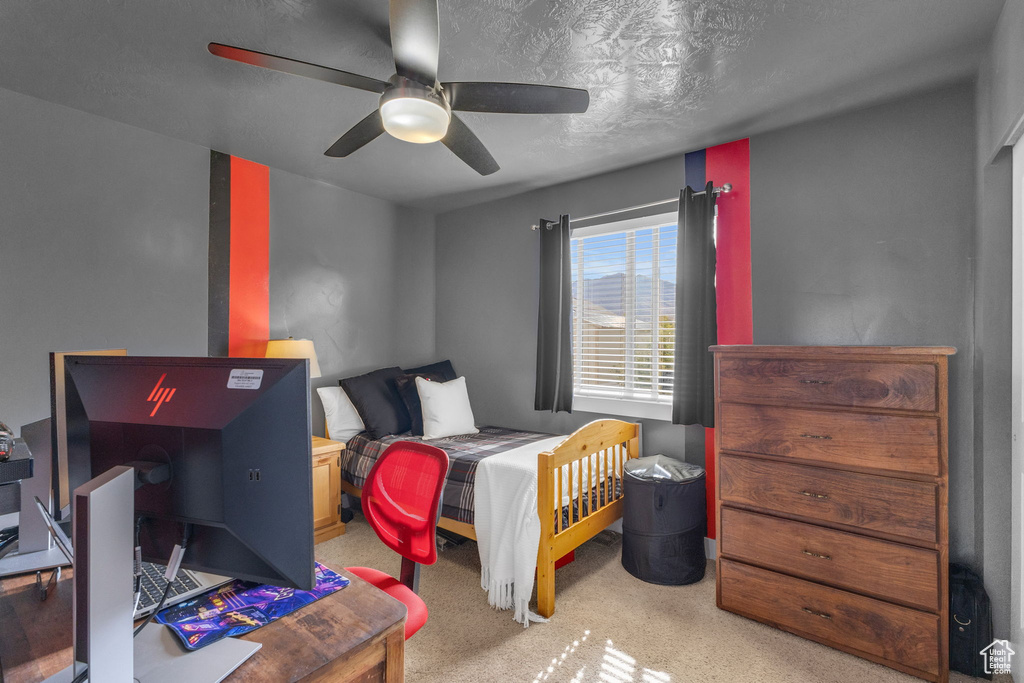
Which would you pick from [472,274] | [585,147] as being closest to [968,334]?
[585,147]

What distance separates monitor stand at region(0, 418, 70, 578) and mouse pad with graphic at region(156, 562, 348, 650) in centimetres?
46

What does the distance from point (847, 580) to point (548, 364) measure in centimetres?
210

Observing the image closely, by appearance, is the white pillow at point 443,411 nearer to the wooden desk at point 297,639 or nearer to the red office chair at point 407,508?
the red office chair at point 407,508

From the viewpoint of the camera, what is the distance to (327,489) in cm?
316

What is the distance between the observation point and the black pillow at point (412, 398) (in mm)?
3652

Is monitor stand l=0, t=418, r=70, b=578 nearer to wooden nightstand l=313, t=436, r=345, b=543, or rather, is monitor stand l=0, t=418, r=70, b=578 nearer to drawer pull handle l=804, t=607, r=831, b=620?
wooden nightstand l=313, t=436, r=345, b=543

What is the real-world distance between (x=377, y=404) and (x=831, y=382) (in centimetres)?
279

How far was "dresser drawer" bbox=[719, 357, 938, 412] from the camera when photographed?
1.87m

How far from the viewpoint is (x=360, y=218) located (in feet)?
13.0

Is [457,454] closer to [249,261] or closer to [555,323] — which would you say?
[555,323]

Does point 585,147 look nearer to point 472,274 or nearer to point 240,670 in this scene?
point 472,274

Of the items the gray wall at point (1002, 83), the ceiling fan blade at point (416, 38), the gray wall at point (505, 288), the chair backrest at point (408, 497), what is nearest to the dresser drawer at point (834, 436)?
the gray wall at point (505, 288)

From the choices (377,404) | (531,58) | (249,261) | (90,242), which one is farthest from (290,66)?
(377,404)

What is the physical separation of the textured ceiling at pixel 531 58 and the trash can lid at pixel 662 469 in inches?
75.0
